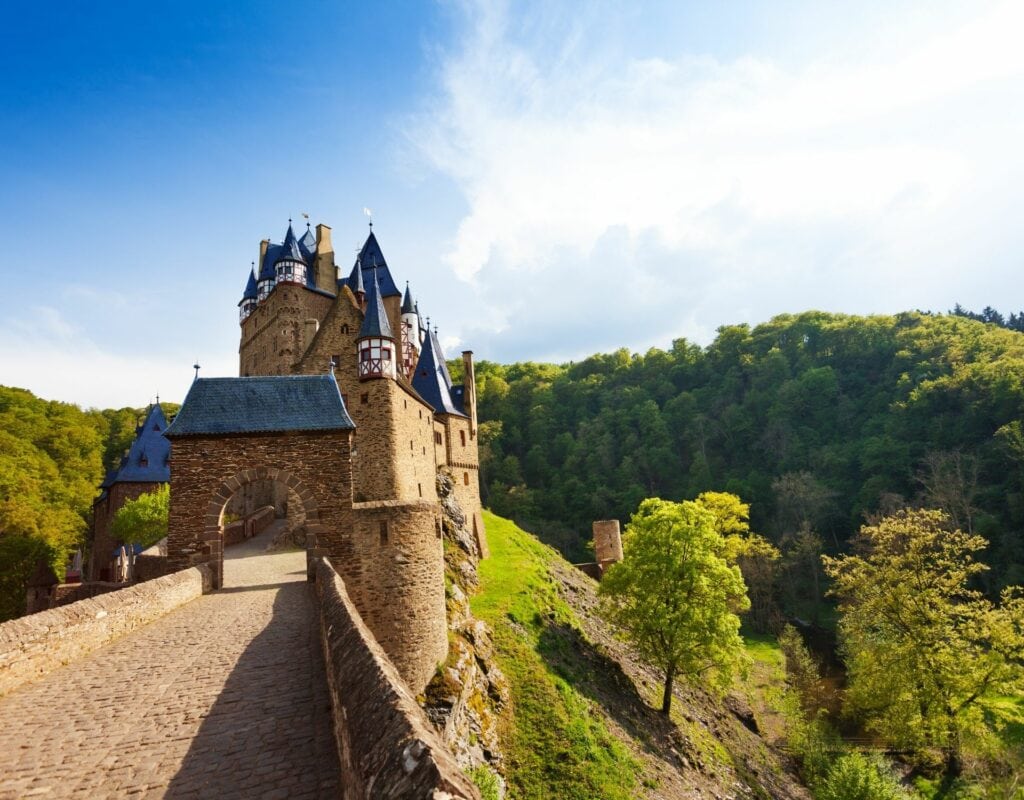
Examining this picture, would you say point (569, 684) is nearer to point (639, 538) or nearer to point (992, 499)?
point (639, 538)

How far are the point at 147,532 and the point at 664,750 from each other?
2579cm

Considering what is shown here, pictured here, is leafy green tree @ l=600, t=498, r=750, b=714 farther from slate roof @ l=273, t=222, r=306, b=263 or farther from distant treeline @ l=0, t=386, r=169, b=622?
distant treeline @ l=0, t=386, r=169, b=622

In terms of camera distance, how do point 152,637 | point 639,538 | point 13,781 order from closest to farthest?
point 13,781, point 152,637, point 639,538

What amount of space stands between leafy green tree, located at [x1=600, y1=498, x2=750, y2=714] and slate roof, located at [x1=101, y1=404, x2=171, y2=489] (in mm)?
30360

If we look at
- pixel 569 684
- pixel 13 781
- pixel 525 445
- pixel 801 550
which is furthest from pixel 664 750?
pixel 525 445

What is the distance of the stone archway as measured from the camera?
15602mm

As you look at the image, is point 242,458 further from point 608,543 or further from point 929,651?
point 608,543

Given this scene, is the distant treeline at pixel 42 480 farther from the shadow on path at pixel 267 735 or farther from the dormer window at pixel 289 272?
the shadow on path at pixel 267 735

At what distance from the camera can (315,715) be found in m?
6.66

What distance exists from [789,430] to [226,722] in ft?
240

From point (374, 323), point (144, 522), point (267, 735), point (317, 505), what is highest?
point (374, 323)

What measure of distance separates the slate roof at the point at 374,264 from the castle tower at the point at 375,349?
871 cm

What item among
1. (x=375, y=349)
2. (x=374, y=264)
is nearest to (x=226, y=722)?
(x=375, y=349)

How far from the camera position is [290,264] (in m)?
39.5
